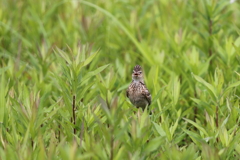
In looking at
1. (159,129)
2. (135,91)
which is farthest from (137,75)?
(159,129)

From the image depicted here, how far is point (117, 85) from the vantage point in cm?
447

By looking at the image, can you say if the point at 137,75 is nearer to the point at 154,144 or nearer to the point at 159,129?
the point at 159,129

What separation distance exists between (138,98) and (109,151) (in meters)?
1.35

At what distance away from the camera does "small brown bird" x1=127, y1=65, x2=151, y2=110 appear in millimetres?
4000

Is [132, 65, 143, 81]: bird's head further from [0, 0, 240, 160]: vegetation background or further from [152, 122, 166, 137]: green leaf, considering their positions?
[152, 122, 166, 137]: green leaf

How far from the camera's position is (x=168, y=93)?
3.96m

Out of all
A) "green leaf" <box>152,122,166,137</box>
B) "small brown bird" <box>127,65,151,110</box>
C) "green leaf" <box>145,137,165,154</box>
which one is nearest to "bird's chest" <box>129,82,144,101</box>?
"small brown bird" <box>127,65,151,110</box>

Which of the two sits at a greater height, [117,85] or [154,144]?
[154,144]

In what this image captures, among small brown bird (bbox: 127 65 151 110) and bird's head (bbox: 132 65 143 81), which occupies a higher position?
bird's head (bbox: 132 65 143 81)

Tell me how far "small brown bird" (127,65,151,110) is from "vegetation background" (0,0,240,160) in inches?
3.5

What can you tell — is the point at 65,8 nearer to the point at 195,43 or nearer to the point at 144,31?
the point at 144,31

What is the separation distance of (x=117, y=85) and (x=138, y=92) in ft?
1.64

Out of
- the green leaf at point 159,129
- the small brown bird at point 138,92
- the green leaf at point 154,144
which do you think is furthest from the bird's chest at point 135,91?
the green leaf at point 154,144

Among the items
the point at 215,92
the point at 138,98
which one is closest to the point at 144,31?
the point at 138,98
